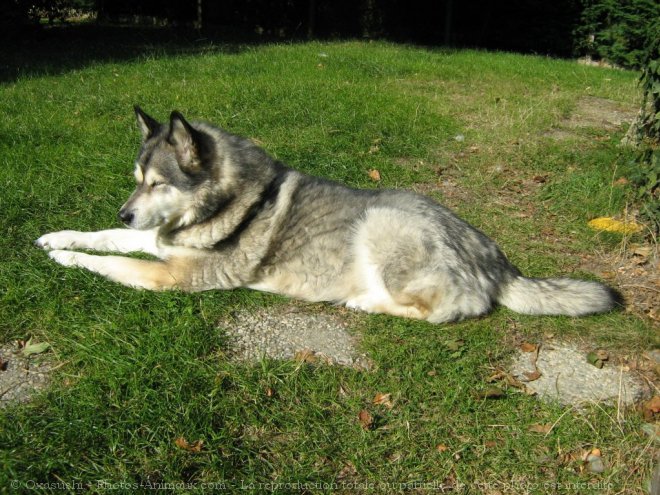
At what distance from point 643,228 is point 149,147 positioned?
4.48m

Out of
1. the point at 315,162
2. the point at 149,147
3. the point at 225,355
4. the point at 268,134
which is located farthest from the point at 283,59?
the point at 225,355

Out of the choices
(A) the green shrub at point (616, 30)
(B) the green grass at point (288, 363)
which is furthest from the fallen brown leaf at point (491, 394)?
(A) the green shrub at point (616, 30)

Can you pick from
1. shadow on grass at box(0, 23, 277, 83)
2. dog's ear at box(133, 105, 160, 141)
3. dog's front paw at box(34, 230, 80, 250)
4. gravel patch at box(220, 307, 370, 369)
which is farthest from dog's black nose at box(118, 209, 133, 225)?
shadow on grass at box(0, 23, 277, 83)

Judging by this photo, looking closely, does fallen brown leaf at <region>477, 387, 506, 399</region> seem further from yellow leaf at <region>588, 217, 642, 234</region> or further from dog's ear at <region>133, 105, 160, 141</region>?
dog's ear at <region>133, 105, 160, 141</region>

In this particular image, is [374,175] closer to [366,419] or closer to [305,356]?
[305,356]

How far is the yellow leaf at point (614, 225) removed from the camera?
→ 17.3ft

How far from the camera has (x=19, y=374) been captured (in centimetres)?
311

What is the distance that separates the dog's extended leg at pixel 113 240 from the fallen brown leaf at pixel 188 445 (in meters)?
2.07

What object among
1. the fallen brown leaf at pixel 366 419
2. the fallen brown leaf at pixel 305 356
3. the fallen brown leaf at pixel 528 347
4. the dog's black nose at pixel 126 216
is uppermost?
the dog's black nose at pixel 126 216

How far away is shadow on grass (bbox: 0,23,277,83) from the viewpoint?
400 inches

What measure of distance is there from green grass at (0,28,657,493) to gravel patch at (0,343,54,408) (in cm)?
9

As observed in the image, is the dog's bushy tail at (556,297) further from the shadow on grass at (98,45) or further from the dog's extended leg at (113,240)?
the shadow on grass at (98,45)

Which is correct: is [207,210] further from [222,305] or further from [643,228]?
[643,228]

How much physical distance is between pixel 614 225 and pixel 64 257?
16.6ft
